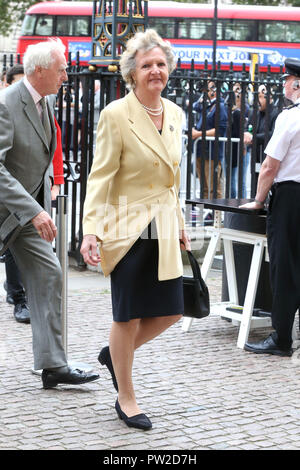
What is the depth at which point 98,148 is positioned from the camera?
4535mm

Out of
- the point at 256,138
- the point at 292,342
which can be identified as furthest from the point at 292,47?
the point at 292,342

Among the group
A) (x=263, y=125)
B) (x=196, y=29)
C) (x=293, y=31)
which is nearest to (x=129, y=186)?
(x=263, y=125)

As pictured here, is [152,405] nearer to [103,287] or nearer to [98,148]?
[98,148]

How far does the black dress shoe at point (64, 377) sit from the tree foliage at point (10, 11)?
124ft

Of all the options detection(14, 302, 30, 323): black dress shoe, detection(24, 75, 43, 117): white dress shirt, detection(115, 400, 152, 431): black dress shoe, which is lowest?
detection(14, 302, 30, 323): black dress shoe

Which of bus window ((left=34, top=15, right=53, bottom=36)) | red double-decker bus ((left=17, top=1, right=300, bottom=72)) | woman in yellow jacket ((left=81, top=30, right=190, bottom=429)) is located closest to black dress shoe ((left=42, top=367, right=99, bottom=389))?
woman in yellow jacket ((left=81, top=30, right=190, bottom=429))

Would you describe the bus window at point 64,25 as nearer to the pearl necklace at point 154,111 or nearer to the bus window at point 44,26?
the bus window at point 44,26

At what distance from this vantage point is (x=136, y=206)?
4.53 meters

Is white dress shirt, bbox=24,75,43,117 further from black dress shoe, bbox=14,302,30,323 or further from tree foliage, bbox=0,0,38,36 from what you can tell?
tree foliage, bbox=0,0,38,36

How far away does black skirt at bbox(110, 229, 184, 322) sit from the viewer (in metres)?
4.51

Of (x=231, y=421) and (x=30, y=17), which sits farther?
(x=30, y=17)

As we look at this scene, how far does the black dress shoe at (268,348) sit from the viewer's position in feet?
20.3
